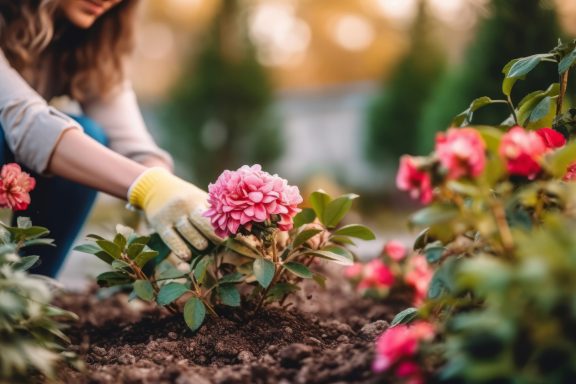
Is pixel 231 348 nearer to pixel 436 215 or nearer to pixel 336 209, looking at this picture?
pixel 336 209

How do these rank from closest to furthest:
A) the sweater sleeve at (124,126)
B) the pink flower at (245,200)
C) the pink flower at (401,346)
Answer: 1. the pink flower at (401,346)
2. the pink flower at (245,200)
3. the sweater sleeve at (124,126)

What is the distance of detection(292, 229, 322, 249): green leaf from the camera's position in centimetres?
148

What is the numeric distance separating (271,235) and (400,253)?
1.12 metres

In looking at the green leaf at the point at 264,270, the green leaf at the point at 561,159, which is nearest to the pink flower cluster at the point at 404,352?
the green leaf at the point at 561,159

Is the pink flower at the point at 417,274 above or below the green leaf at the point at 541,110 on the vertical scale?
below

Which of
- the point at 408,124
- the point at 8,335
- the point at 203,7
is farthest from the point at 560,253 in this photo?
the point at 203,7

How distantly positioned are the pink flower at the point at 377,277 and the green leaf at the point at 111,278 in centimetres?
109

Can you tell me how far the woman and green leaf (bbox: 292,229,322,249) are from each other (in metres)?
0.23

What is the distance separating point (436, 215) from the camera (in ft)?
3.22

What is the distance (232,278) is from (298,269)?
0.55ft

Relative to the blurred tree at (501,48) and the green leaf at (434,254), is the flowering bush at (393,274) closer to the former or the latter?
the green leaf at (434,254)

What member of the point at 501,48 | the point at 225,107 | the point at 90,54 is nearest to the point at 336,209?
the point at 90,54

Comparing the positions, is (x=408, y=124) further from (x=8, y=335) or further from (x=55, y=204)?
(x=8, y=335)

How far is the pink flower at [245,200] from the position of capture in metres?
1.37
